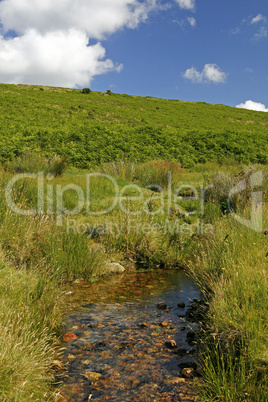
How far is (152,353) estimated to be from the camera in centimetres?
401

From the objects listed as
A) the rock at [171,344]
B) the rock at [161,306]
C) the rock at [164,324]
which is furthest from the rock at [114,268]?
the rock at [171,344]

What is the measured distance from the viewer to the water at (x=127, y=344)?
133 inches

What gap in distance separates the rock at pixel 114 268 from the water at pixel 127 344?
734mm

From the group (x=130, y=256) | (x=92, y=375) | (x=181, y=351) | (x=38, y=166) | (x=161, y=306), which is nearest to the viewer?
(x=92, y=375)

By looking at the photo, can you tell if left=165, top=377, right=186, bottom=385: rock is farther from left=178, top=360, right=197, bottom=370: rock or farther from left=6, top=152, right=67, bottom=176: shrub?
left=6, top=152, right=67, bottom=176: shrub

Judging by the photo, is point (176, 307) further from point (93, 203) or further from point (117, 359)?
point (93, 203)

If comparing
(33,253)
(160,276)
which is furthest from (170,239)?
(33,253)

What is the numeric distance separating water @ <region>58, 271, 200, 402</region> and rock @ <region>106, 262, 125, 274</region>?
28.9 inches

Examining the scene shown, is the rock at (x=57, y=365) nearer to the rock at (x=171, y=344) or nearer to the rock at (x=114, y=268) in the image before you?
the rock at (x=171, y=344)

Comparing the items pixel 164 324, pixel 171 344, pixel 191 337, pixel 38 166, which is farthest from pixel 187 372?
pixel 38 166

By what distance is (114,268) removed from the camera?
7426 millimetres

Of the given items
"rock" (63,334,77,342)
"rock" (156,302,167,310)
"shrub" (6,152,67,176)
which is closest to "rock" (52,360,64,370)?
"rock" (63,334,77,342)

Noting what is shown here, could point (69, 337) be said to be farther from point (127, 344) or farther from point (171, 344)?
point (171, 344)

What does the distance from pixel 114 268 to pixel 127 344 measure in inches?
127
